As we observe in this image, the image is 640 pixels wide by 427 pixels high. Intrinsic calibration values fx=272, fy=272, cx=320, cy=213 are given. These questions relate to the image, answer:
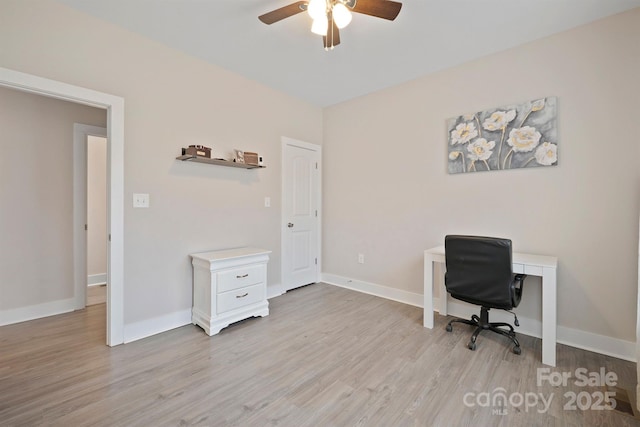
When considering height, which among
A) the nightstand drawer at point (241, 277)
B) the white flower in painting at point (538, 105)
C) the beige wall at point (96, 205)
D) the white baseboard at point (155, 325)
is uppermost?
the white flower in painting at point (538, 105)

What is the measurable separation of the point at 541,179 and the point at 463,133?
0.83 meters

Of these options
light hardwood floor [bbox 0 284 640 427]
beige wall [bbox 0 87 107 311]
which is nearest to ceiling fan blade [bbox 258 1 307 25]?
Answer: light hardwood floor [bbox 0 284 640 427]

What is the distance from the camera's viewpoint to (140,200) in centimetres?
244

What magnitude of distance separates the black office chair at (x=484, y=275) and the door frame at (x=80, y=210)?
3.95 meters

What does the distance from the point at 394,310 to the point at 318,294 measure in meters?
1.03

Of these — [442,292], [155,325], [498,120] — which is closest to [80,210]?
[155,325]

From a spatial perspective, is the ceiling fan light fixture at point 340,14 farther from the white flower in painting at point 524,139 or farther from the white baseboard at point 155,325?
the white baseboard at point 155,325

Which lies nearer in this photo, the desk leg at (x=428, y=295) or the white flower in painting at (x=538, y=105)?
the white flower in painting at (x=538, y=105)

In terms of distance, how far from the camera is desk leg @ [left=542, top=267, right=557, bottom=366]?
2031 mm

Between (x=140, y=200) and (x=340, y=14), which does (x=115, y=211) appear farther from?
(x=340, y=14)

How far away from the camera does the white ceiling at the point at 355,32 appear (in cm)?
206

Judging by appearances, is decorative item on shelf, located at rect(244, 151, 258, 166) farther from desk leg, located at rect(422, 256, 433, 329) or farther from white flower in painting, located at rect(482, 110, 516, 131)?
white flower in painting, located at rect(482, 110, 516, 131)

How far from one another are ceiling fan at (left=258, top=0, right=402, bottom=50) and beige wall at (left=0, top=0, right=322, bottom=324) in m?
1.33

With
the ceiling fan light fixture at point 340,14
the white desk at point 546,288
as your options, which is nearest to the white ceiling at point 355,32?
the ceiling fan light fixture at point 340,14
